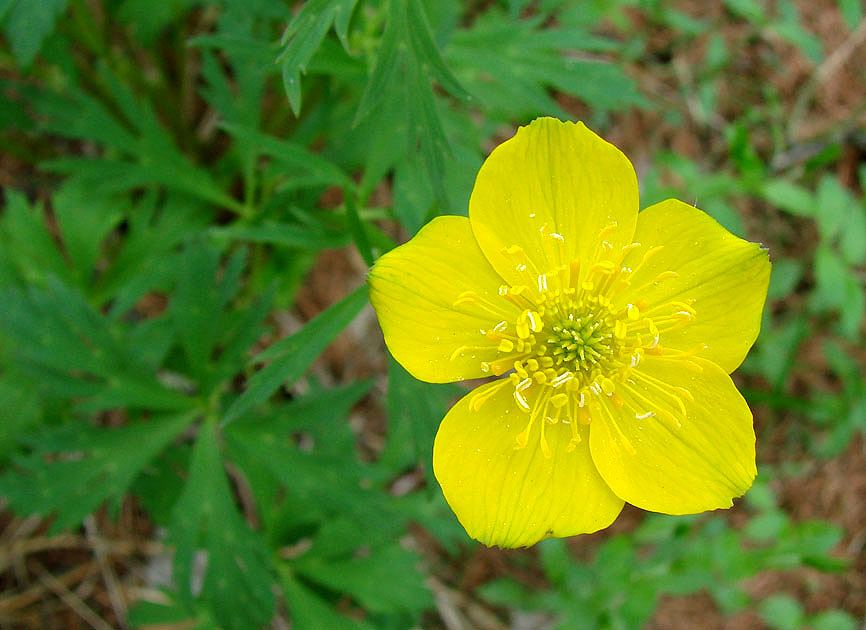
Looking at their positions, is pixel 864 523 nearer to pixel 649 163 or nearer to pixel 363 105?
pixel 649 163

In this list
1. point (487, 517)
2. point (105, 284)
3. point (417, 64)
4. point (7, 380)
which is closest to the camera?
point (487, 517)

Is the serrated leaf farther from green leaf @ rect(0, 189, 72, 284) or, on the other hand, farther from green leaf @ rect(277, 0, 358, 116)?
green leaf @ rect(0, 189, 72, 284)

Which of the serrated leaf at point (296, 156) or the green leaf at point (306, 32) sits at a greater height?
the green leaf at point (306, 32)

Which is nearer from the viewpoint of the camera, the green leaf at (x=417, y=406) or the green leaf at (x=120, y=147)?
the green leaf at (x=417, y=406)

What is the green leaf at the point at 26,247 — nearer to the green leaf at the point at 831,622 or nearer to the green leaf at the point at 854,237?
the green leaf at the point at 854,237

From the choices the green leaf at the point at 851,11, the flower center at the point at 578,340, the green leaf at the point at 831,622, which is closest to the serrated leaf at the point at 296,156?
the flower center at the point at 578,340

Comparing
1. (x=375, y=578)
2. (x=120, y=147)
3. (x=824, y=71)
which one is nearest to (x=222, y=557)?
(x=375, y=578)

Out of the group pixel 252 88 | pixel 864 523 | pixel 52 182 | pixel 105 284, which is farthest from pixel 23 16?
pixel 864 523
